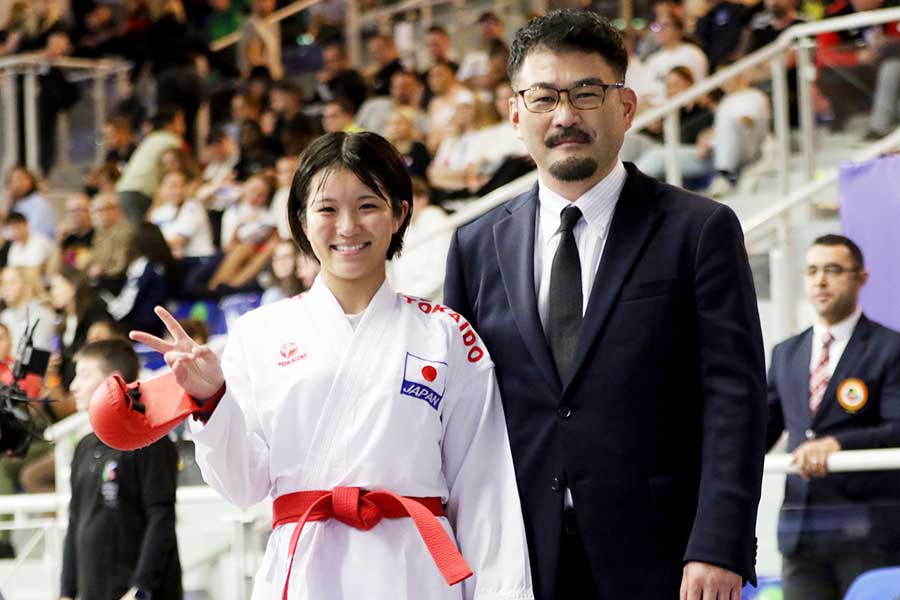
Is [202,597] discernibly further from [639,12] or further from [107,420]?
[639,12]

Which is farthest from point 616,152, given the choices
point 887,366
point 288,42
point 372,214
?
point 288,42

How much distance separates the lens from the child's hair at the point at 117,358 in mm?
4828

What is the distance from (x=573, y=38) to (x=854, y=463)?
1.62 metres

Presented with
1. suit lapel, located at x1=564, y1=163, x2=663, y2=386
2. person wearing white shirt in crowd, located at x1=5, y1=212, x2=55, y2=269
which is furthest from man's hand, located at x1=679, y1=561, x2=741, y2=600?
person wearing white shirt in crowd, located at x1=5, y1=212, x2=55, y2=269

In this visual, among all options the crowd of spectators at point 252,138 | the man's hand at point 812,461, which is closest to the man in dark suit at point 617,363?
the man's hand at point 812,461

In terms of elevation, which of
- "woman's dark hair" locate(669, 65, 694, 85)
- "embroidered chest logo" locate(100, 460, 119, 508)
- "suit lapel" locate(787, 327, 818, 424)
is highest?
"woman's dark hair" locate(669, 65, 694, 85)

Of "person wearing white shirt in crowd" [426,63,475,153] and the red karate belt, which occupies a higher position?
"person wearing white shirt in crowd" [426,63,475,153]

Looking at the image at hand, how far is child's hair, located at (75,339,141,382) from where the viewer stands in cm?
483

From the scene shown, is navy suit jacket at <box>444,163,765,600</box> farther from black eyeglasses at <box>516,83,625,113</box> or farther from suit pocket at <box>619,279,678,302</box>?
black eyeglasses at <box>516,83,625,113</box>

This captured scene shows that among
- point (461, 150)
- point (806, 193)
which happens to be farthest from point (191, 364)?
point (461, 150)

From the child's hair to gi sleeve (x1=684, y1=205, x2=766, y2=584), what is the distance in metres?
2.52

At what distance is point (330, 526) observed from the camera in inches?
110

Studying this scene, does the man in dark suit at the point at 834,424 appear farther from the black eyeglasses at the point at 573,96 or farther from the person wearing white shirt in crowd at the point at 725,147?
the black eyeglasses at the point at 573,96

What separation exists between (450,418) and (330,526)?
299 millimetres
